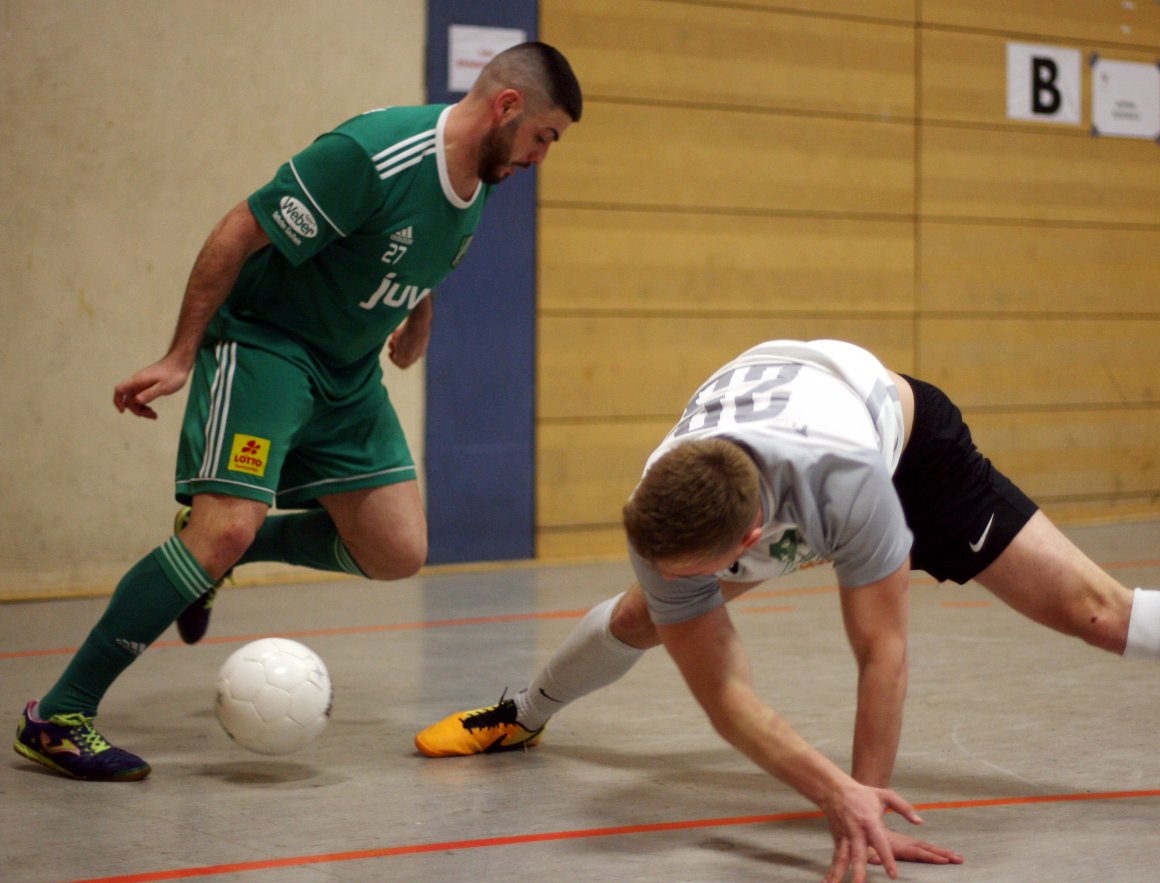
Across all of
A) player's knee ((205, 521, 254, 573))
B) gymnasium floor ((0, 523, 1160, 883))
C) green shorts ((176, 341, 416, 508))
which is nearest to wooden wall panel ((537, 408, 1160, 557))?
gymnasium floor ((0, 523, 1160, 883))

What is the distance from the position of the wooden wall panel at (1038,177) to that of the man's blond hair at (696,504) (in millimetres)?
5243

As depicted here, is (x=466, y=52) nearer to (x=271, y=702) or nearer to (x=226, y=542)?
(x=226, y=542)

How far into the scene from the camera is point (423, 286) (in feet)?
10.2

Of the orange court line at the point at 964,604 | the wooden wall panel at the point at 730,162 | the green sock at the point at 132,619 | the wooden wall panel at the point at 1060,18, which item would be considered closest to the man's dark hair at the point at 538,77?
the green sock at the point at 132,619

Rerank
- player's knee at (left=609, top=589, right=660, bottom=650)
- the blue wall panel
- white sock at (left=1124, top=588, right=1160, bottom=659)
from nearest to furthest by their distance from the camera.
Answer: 1. white sock at (left=1124, top=588, right=1160, bottom=659)
2. player's knee at (left=609, top=589, right=660, bottom=650)
3. the blue wall panel

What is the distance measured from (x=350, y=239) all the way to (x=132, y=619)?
2.93 feet

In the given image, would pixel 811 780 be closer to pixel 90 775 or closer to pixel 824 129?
pixel 90 775

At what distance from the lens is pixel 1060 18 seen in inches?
282

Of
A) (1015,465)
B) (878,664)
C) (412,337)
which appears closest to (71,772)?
(412,337)

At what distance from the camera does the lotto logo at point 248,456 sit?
2830mm

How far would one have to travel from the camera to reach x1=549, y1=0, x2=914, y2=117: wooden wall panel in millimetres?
6031

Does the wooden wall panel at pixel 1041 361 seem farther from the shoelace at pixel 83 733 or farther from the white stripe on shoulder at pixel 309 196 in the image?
the shoelace at pixel 83 733

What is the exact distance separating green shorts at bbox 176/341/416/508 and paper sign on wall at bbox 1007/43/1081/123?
4.93 meters

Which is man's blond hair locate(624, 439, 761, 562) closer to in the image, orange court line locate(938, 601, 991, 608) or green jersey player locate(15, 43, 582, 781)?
green jersey player locate(15, 43, 582, 781)
